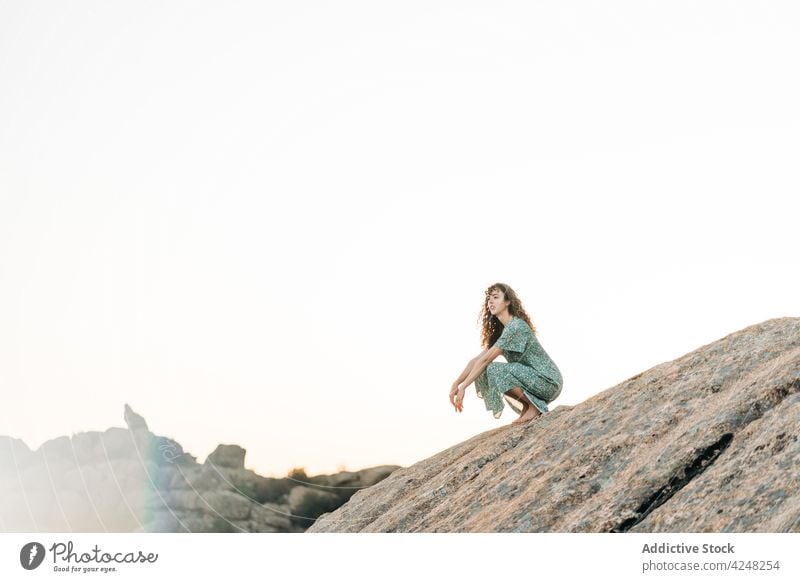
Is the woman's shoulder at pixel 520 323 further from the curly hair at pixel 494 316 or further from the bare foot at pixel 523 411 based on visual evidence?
the bare foot at pixel 523 411

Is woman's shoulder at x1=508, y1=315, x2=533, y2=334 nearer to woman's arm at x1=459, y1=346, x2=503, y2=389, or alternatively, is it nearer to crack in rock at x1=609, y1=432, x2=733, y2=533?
woman's arm at x1=459, y1=346, x2=503, y2=389

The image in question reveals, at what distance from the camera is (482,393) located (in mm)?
10766

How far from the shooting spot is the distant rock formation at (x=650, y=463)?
6902 millimetres

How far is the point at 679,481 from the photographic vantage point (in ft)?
24.3

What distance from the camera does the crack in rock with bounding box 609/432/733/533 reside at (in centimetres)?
724

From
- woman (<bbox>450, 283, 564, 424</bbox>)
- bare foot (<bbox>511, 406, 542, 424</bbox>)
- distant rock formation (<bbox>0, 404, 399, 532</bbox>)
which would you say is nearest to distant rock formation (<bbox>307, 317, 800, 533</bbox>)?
bare foot (<bbox>511, 406, 542, 424</bbox>)

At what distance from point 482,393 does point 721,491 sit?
13.7 feet
